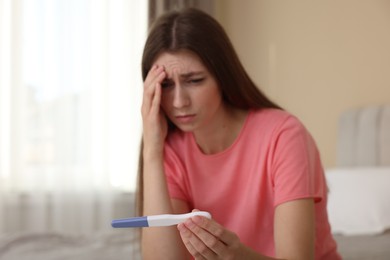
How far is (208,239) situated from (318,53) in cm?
248

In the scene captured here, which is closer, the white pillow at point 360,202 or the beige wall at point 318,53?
the white pillow at point 360,202

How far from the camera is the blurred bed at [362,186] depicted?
2223 mm

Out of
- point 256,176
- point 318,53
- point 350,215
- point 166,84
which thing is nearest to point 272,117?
point 256,176

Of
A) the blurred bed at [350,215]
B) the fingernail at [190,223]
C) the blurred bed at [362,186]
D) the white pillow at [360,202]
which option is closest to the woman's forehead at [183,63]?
the fingernail at [190,223]

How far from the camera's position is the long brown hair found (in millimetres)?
1374

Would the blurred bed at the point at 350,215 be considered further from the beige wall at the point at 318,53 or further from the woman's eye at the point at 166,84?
the woman's eye at the point at 166,84

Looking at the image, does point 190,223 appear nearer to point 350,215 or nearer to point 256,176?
point 256,176

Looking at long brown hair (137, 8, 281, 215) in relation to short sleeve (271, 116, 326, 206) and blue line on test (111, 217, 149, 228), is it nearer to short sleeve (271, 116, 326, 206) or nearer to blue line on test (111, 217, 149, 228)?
short sleeve (271, 116, 326, 206)

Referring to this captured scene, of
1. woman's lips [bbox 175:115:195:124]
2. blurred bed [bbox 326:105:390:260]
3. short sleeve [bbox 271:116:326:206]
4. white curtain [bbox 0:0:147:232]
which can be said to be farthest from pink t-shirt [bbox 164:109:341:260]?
white curtain [bbox 0:0:147:232]

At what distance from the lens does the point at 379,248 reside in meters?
2.11

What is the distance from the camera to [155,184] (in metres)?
1.42

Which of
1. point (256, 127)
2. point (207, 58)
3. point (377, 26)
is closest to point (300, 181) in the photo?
point (256, 127)

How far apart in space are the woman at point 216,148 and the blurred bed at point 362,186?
66 centimetres

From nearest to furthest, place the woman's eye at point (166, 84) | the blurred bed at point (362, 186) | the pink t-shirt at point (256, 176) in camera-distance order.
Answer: the pink t-shirt at point (256, 176) → the woman's eye at point (166, 84) → the blurred bed at point (362, 186)
